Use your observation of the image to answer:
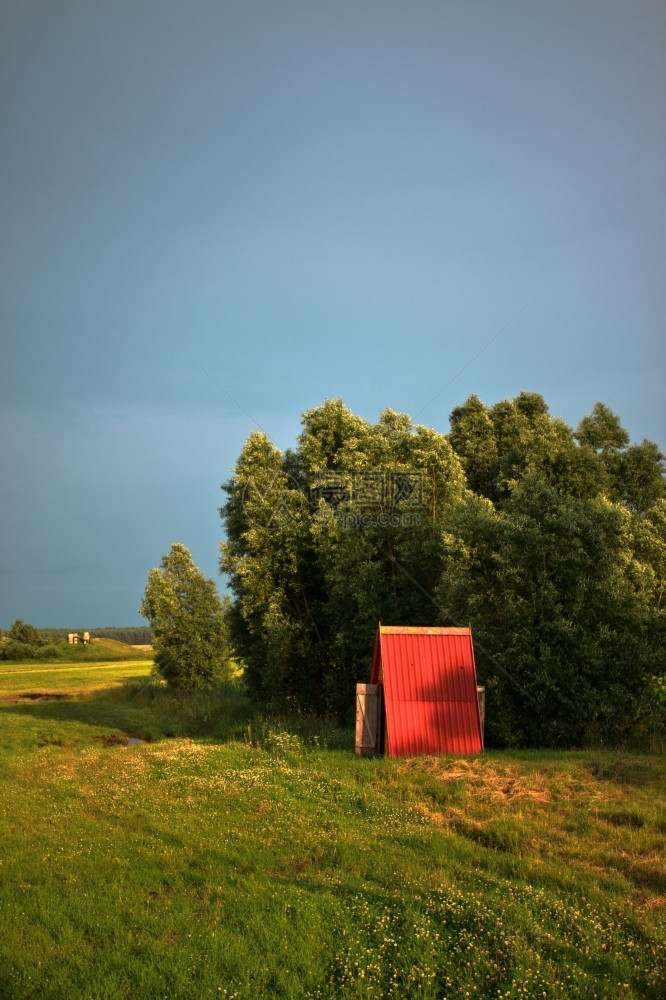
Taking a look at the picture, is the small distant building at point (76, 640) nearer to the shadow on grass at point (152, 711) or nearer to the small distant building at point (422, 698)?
the shadow on grass at point (152, 711)

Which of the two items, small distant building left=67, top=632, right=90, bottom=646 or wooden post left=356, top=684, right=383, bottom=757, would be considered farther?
small distant building left=67, top=632, right=90, bottom=646

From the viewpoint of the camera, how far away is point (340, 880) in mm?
10719

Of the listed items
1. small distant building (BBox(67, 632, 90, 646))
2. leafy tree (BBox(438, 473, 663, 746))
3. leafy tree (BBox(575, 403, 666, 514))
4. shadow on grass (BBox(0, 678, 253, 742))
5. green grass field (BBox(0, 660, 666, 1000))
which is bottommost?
shadow on grass (BBox(0, 678, 253, 742))

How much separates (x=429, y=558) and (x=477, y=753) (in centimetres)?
1220

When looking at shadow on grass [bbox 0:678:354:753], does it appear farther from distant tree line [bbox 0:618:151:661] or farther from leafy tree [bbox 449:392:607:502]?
distant tree line [bbox 0:618:151:661]

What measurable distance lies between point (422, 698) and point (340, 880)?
1043 centimetres

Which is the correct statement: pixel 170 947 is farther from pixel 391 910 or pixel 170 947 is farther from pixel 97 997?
pixel 391 910

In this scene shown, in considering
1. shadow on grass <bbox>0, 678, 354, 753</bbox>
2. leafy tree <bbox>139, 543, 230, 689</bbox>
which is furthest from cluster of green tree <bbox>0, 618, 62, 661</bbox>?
leafy tree <bbox>139, 543, 230, 689</bbox>

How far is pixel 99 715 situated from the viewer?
128ft

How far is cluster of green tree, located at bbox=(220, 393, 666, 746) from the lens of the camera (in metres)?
23.0

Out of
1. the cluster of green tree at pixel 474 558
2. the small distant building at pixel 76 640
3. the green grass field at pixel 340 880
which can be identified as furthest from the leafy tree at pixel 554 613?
the small distant building at pixel 76 640

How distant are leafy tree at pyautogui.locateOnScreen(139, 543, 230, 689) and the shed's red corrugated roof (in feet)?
106

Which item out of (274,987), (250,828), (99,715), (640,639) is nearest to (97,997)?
(274,987)

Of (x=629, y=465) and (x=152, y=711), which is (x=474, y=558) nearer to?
(x=629, y=465)
